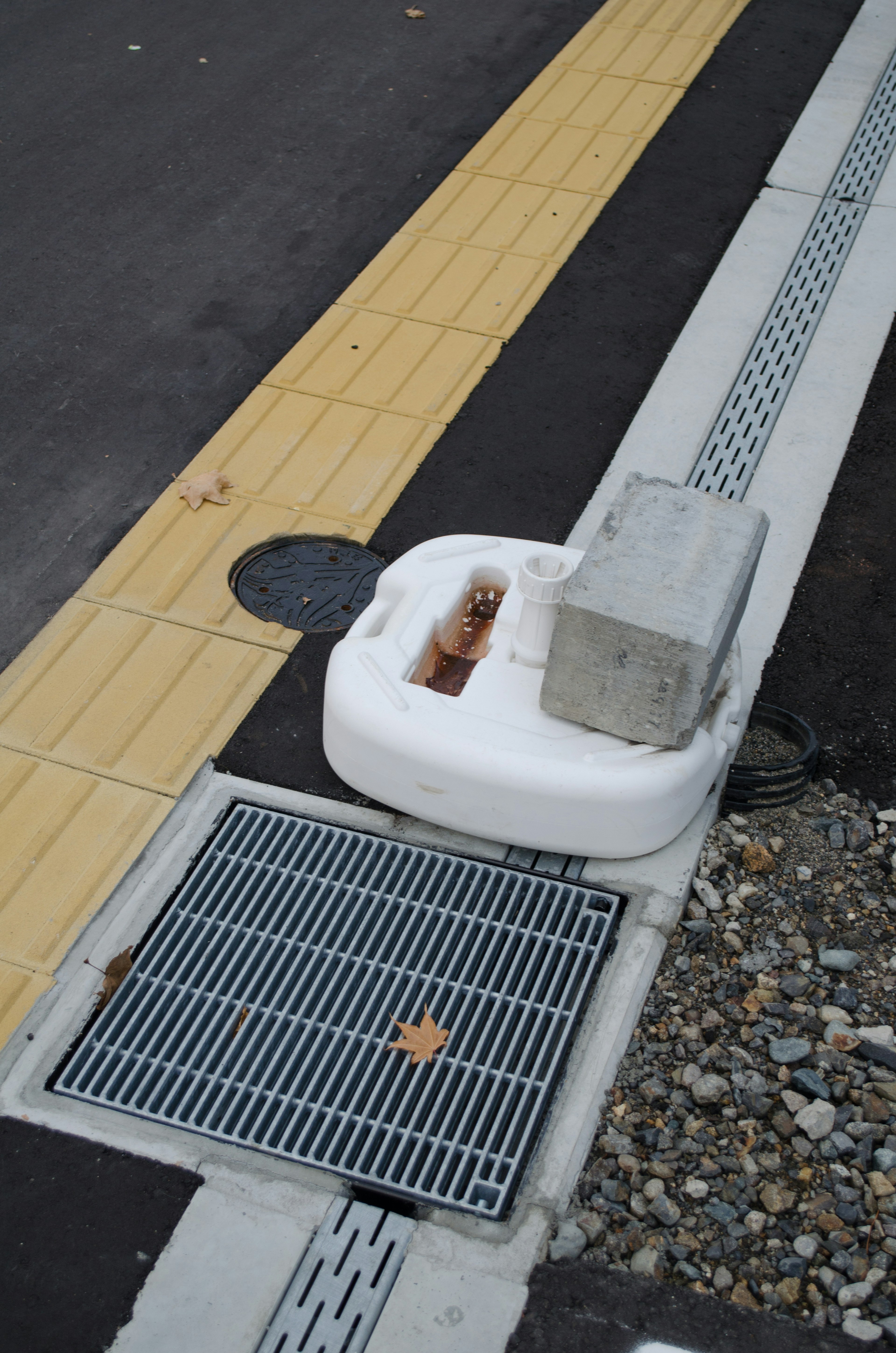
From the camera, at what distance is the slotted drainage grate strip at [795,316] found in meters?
4.71

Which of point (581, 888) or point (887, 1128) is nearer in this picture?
point (887, 1128)

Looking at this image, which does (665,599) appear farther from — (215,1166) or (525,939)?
(215,1166)

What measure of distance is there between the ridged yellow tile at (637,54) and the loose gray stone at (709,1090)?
6.40 meters

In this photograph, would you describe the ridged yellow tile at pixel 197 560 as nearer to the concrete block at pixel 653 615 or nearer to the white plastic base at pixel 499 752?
the white plastic base at pixel 499 752

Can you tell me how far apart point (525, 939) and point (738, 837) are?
75 cm

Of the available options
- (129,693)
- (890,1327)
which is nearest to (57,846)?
(129,693)

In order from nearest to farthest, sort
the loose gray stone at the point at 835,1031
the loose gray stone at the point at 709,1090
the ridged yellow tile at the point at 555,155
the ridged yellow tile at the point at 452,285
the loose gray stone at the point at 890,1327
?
the loose gray stone at the point at 890,1327
the loose gray stone at the point at 709,1090
the loose gray stone at the point at 835,1031
the ridged yellow tile at the point at 452,285
the ridged yellow tile at the point at 555,155

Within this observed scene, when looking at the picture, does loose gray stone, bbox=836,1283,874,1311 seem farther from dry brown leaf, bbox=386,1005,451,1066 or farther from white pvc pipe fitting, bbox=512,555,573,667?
white pvc pipe fitting, bbox=512,555,573,667

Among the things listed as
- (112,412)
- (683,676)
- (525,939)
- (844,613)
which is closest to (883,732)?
(844,613)

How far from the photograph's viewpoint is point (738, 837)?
3.42 metres

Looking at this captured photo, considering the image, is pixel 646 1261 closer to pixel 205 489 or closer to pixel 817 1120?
pixel 817 1120

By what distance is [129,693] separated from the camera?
3814 millimetres

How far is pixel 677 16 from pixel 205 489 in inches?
224

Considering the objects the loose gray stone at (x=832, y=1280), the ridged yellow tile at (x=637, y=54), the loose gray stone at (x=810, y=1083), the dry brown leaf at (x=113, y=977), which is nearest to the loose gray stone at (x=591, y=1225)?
the loose gray stone at (x=832, y=1280)
